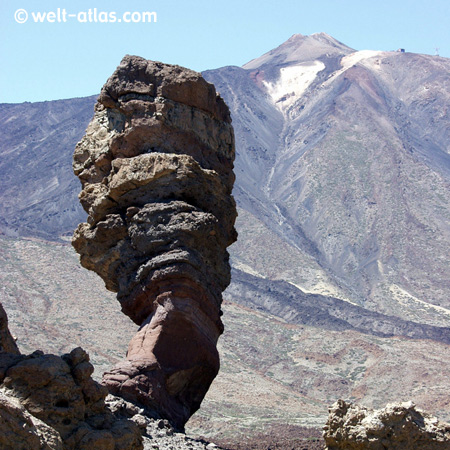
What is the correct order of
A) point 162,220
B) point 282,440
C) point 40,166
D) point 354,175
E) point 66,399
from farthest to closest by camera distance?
point 40,166
point 354,175
point 282,440
point 162,220
point 66,399

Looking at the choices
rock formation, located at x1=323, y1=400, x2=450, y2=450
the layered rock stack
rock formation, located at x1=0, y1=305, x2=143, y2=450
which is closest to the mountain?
the layered rock stack

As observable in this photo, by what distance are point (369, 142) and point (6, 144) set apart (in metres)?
63.3

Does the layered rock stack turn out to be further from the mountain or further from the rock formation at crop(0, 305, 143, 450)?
the mountain

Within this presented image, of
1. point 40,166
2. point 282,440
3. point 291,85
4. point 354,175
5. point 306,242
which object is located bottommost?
point 282,440

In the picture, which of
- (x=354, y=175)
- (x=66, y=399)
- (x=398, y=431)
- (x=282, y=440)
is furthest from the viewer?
(x=354, y=175)

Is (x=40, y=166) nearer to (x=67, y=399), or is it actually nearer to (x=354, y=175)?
(x=354, y=175)

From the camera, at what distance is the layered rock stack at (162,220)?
1723cm

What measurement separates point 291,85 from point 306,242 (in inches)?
2784

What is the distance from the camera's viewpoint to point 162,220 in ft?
59.4

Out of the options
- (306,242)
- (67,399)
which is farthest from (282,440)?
(306,242)

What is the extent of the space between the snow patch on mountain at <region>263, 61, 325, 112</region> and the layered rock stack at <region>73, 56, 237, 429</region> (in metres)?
169

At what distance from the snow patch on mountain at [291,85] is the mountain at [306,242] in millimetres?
317

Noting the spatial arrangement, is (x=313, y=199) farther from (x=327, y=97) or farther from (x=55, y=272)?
(x=55, y=272)

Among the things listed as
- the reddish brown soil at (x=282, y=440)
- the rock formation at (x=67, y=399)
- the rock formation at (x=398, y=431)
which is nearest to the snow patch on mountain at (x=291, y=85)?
the reddish brown soil at (x=282, y=440)
